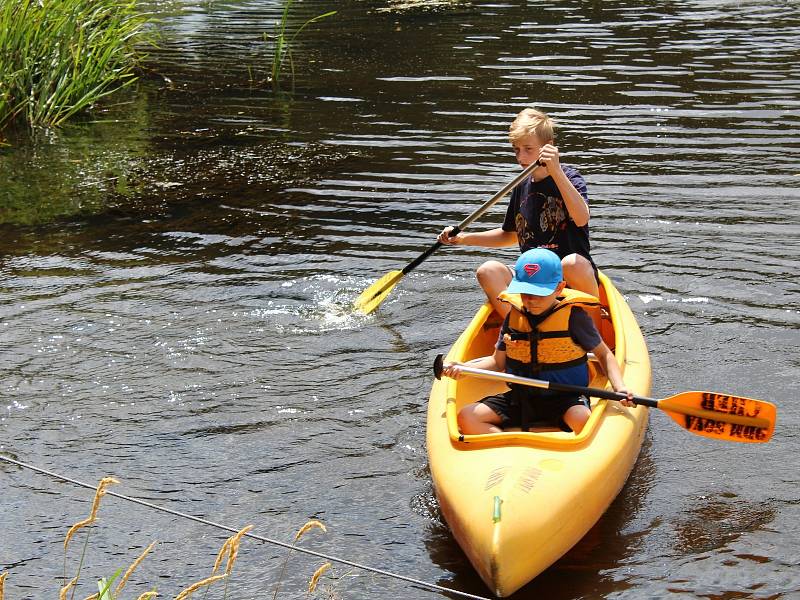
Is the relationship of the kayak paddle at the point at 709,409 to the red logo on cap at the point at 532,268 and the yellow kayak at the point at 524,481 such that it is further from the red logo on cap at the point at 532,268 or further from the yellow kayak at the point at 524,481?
the red logo on cap at the point at 532,268

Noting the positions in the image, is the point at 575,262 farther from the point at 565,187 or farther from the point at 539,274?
the point at 539,274

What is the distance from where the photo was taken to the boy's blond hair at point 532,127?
16.1 feet

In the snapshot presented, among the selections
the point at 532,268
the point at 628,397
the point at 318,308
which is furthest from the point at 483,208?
the point at 628,397

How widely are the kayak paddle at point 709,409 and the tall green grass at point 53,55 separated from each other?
675 cm

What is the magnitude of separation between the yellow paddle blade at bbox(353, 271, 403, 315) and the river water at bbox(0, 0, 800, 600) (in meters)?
0.07

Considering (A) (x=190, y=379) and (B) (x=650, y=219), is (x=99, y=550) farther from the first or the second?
(B) (x=650, y=219)

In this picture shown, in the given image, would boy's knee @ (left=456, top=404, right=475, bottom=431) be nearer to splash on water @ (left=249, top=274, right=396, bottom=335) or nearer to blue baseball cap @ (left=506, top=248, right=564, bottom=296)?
blue baseball cap @ (left=506, top=248, right=564, bottom=296)

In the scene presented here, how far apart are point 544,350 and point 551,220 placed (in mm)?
1004

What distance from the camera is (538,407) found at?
4414mm

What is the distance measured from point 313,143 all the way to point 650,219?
358 centimetres

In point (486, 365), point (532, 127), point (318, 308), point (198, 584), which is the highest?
point (532, 127)

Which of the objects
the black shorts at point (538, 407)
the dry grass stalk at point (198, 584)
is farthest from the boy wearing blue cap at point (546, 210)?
the dry grass stalk at point (198, 584)

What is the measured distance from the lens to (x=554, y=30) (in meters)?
14.6

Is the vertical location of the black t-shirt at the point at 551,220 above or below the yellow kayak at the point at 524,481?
above
